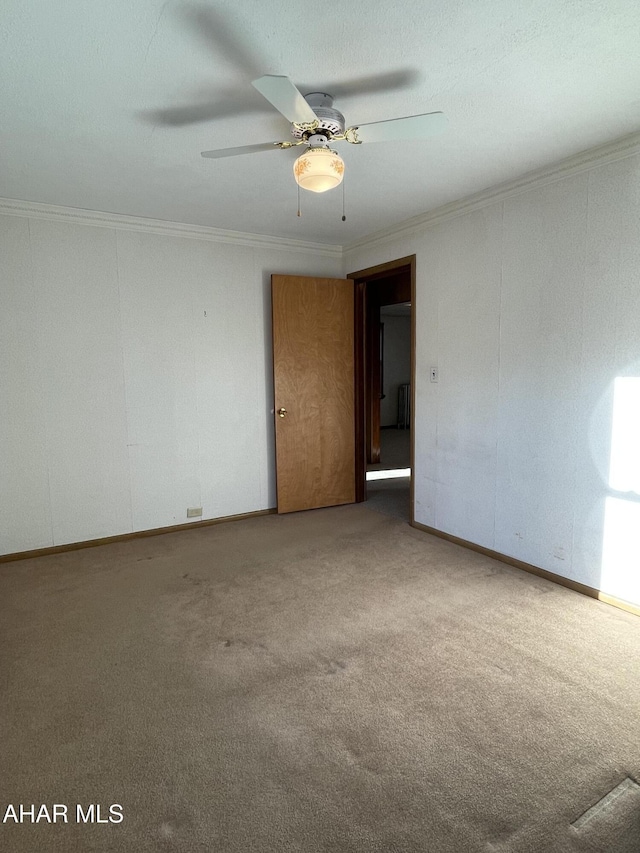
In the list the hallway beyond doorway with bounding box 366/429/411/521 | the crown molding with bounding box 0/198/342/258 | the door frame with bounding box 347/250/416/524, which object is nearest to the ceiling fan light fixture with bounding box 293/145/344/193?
the crown molding with bounding box 0/198/342/258

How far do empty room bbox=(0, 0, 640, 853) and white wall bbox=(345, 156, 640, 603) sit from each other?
20mm

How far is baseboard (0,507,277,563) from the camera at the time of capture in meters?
3.68

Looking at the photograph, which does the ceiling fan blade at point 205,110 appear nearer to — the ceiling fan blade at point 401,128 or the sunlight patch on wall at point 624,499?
the ceiling fan blade at point 401,128

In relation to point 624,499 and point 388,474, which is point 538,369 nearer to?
point 624,499

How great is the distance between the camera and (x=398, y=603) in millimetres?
2898

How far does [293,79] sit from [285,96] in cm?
39

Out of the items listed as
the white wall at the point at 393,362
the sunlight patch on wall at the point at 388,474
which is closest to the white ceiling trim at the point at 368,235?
the sunlight patch on wall at the point at 388,474

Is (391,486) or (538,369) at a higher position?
(538,369)

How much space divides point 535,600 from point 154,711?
2144 millimetres

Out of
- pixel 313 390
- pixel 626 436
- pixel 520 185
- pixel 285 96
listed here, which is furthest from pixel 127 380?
pixel 626 436

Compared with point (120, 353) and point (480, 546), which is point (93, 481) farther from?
point (480, 546)

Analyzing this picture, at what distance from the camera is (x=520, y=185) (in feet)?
10.4

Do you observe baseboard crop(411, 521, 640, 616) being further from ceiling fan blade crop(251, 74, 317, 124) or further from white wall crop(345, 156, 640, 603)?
ceiling fan blade crop(251, 74, 317, 124)

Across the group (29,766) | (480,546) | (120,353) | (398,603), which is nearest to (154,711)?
(29,766)
